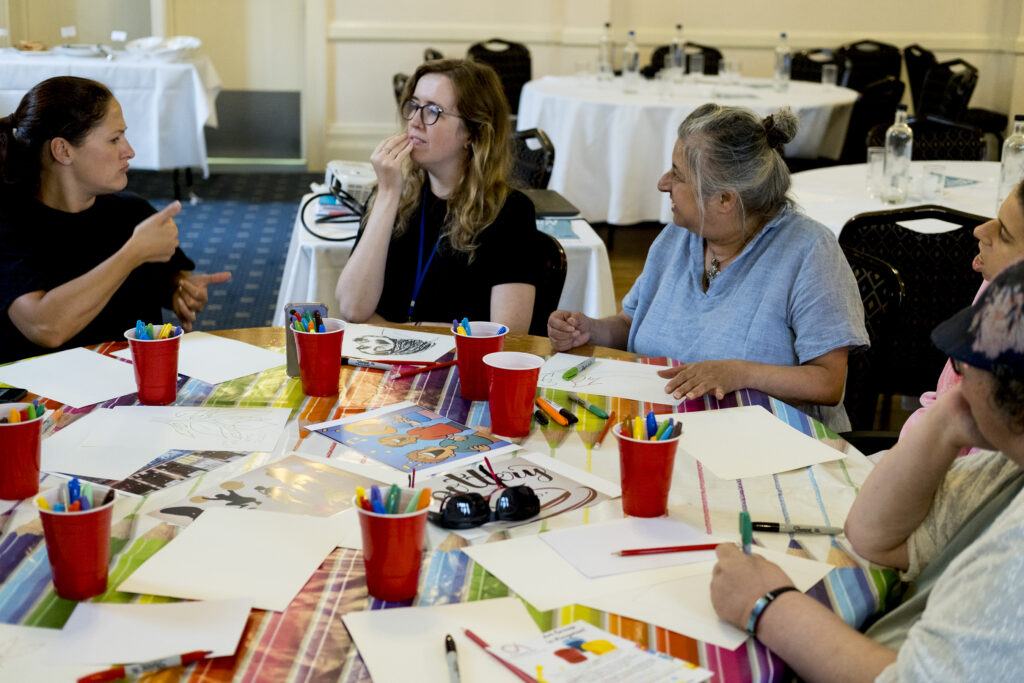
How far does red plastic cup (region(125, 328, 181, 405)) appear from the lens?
161 cm

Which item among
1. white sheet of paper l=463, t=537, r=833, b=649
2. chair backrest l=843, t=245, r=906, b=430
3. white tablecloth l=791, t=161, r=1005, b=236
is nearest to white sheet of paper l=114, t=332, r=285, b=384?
white sheet of paper l=463, t=537, r=833, b=649

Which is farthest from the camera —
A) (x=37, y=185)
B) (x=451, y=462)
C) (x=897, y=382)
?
(x=897, y=382)

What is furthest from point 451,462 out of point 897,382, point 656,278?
point 897,382

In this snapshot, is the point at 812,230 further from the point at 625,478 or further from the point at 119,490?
the point at 119,490

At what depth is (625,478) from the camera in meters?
1.29

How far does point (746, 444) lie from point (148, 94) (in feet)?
17.5

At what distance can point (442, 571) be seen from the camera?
1.14 m

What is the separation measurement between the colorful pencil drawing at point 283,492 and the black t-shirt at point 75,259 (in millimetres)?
1029

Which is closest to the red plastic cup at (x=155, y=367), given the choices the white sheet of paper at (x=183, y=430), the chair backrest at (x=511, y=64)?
the white sheet of paper at (x=183, y=430)

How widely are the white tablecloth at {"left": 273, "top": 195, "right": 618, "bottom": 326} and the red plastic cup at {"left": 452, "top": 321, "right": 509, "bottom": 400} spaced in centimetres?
118

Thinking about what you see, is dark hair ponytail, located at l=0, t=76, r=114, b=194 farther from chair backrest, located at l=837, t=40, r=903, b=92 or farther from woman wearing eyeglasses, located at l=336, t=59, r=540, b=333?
chair backrest, located at l=837, t=40, r=903, b=92

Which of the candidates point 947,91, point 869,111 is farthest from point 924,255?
point 947,91

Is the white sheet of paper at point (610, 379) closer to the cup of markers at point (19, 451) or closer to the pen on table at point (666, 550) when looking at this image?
the pen on table at point (666, 550)

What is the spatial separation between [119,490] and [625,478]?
656mm
